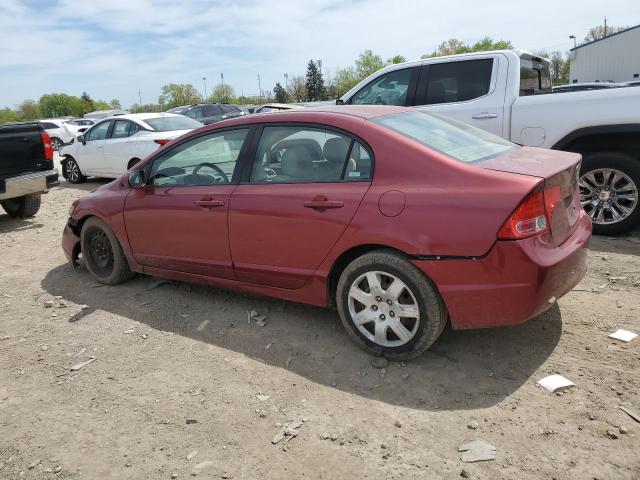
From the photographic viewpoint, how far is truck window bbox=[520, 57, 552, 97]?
6306 millimetres

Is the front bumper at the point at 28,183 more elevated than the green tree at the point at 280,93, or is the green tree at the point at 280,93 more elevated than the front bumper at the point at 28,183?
the green tree at the point at 280,93

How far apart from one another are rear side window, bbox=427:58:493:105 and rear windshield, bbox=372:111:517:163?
2.59 m

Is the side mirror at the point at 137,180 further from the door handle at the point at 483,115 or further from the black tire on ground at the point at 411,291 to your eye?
the door handle at the point at 483,115

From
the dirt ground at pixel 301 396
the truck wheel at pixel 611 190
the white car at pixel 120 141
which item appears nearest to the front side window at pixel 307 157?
the dirt ground at pixel 301 396

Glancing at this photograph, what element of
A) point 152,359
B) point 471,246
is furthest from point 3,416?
point 471,246

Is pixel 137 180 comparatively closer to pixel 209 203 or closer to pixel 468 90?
pixel 209 203

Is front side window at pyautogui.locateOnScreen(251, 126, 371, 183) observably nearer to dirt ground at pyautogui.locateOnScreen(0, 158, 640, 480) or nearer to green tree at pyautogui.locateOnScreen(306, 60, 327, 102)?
dirt ground at pyautogui.locateOnScreen(0, 158, 640, 480)

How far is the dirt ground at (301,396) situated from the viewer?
2459 mm

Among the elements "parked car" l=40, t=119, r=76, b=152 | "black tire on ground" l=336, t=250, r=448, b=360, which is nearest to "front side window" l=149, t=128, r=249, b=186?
"black tire on ground" l=336, t=250, r=448, b=360

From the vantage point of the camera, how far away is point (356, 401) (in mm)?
2922

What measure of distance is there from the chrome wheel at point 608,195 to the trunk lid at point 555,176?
6.70 feet

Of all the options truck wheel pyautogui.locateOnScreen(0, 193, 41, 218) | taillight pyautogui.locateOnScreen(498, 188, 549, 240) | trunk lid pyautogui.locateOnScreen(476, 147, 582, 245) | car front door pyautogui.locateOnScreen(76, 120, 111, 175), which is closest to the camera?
taillight pyautogui.locateOnScreen(498, 188, 549, 240)

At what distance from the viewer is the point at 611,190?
526 centimetres

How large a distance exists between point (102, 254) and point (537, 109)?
15.7 ft
